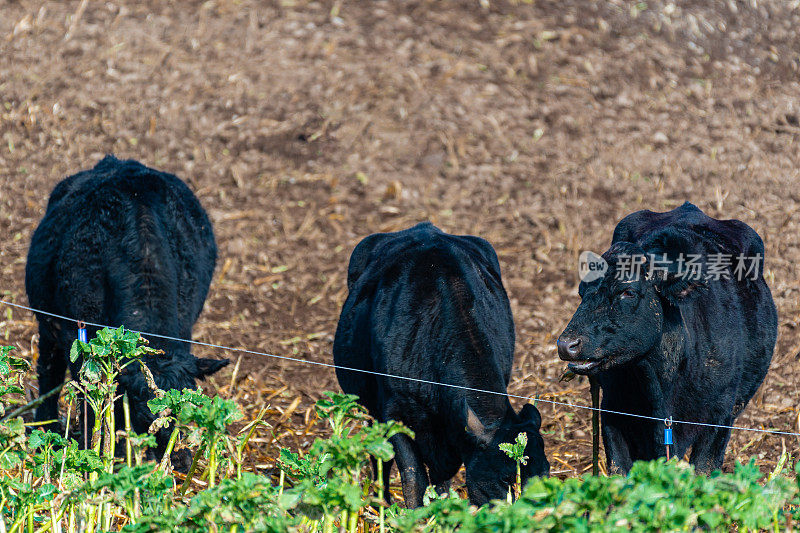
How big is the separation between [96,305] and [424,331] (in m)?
2.45

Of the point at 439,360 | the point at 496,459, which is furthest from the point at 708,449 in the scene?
the point at 439,360

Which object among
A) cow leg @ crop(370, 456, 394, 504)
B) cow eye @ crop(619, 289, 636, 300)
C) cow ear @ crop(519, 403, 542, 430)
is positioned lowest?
cow leg @ crop(370, 456, 394, 504)

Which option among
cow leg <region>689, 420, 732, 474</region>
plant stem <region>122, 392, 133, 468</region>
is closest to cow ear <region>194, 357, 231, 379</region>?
plant stem <region>122, 392, 133, 468</region>

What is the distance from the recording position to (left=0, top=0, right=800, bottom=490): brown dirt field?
9.96 meters

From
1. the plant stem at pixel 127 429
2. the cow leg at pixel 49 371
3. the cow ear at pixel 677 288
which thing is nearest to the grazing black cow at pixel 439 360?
the cow ear at pixel 677 288

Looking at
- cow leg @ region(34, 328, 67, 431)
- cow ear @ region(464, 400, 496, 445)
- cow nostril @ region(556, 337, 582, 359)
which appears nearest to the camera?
cow nostril @ region(556, 337, 582, 359)

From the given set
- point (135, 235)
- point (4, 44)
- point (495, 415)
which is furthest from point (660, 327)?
point (4, 44)

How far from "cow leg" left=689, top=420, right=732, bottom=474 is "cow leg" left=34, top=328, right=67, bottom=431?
4693 mm

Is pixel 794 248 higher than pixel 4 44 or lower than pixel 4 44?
lower

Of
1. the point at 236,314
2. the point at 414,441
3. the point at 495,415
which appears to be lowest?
the point at 236,314

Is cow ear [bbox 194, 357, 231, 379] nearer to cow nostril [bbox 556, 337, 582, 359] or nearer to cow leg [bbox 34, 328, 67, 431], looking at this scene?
cow leg [bbox 34, 328, 67, 431]

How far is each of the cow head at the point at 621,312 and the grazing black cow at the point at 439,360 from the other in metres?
0.52

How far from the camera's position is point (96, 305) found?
22.6 ft

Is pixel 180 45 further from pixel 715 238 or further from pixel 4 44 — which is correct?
pixel 715 238
